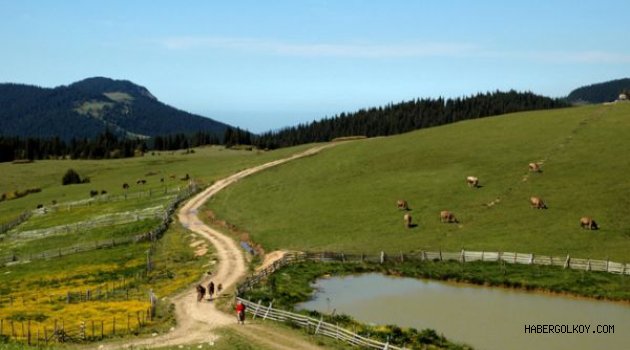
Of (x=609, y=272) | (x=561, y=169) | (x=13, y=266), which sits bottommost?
(x=13, y=266)

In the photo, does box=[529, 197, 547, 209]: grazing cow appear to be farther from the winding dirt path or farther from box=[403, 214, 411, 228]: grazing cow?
the winding dirt path

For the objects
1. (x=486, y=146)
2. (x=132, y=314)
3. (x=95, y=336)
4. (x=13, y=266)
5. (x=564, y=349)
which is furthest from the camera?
(x=486, y=146)

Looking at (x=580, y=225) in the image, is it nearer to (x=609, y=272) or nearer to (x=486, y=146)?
(x=609, y=272)

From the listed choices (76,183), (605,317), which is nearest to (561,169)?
(605,317)

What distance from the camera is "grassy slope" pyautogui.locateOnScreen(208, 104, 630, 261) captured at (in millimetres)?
60062

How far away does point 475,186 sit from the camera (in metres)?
75.0

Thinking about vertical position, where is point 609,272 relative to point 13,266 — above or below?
above

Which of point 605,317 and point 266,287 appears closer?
point 605,317

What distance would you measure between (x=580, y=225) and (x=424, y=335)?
3064 centimetres

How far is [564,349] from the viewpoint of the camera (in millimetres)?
33531

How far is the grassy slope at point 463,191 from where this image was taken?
6006 cm

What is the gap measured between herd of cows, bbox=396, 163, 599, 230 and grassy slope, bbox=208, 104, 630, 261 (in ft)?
2.70

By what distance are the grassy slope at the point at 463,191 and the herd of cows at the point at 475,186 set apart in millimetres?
824

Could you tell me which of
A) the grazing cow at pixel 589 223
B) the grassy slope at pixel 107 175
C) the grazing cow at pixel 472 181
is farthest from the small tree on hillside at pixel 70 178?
the grazing cow at pixel 589 223
